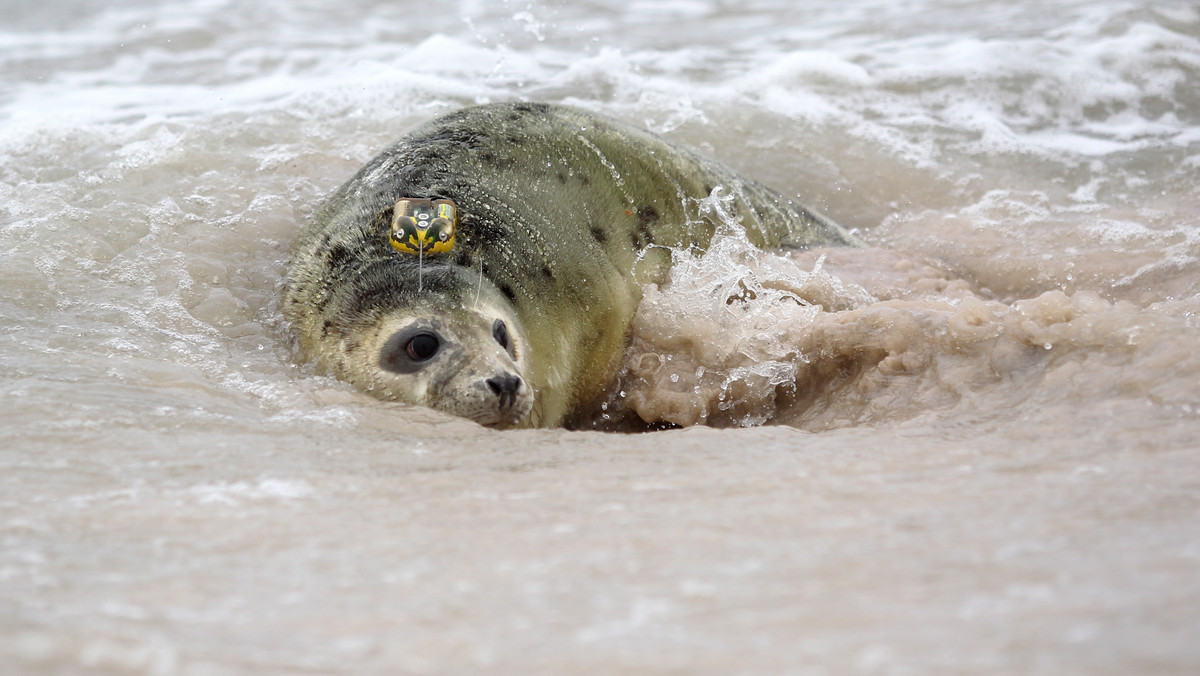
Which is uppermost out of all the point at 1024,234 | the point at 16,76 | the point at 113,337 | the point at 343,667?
the point at 16,76

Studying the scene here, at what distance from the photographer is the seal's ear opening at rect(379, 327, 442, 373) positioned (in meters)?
3.22

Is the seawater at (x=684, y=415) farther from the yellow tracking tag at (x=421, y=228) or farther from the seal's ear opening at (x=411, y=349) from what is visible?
the yellow tracking tag at (x=421, y=228)

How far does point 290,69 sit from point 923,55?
478 cm

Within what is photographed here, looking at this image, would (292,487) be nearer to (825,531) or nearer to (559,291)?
(825,531)

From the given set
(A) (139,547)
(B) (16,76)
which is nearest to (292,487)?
(A) (139,547)

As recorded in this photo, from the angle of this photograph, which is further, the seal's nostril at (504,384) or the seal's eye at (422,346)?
the seal's eye at (422,346)

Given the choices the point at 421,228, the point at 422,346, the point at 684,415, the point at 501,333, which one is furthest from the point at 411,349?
the point at 684,415

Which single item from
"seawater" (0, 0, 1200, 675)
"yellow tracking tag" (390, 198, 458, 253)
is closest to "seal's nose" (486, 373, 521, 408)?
"seawater" (0, 0, 1200, 675)

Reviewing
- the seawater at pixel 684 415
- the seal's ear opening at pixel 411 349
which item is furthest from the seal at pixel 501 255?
the seawater at pixel 684 415

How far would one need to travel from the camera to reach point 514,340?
346 centimetres

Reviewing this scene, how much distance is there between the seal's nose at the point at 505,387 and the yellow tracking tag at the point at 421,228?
0.61 metres

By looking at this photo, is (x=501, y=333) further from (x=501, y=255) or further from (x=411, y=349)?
(x=501, y=255)

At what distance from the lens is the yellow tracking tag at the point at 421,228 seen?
3426mm

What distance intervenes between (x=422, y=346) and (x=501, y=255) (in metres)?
0.58
